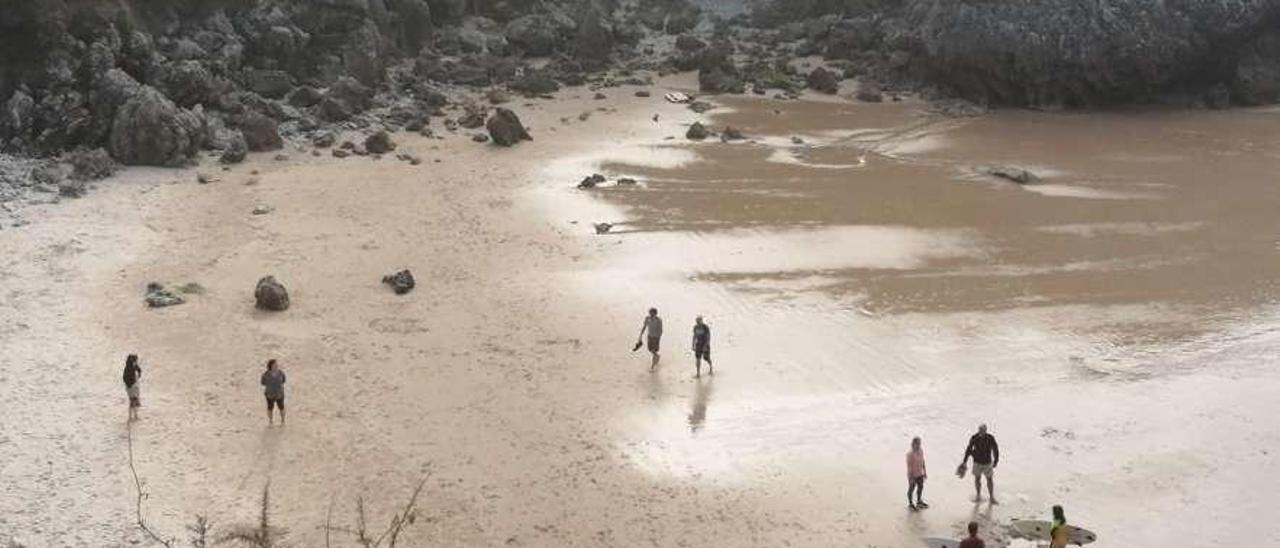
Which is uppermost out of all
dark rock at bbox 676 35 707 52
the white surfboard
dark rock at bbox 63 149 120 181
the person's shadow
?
dark rock at bbox 676 35 707 52

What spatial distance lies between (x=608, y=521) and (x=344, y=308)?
11.4m

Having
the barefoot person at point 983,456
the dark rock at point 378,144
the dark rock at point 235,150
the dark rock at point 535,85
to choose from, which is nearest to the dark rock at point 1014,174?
the dark rock at point 378,144

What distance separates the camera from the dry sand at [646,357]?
18.1 metres

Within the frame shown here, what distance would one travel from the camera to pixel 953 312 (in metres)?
26.8

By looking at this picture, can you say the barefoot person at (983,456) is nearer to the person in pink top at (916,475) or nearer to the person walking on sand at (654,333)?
the person in pink top at (916,475)

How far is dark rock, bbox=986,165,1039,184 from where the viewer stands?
38.7m

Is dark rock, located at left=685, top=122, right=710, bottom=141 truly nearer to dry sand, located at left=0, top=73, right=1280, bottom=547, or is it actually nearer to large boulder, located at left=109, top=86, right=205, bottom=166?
dry sand, located at left=0, top=73, right=1280, bottom=547

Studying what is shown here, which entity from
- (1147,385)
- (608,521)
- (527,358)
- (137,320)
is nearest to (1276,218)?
(1147,385)

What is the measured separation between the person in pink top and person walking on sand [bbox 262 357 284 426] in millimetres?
11110

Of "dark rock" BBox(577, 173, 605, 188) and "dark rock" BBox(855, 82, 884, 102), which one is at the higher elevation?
"dark rock" BBox(855, 82, 884, 102)

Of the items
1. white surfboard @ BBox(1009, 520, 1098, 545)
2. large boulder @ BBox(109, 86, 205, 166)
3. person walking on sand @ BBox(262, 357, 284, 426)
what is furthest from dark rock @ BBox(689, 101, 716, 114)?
white surfboard @ BBox(1009, 520, 1098, 545)

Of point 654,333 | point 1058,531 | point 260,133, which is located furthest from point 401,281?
point 1058,531

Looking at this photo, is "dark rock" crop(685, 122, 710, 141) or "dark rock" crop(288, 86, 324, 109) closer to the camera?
"dark rock" crop(685, 122, 710, 141)

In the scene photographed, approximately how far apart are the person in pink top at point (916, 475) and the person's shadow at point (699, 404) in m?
4.20
